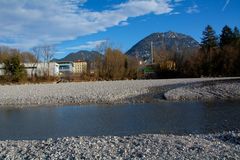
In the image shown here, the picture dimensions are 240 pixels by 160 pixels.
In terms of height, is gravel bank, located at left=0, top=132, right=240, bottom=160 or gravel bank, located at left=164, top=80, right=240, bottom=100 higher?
gravel bank, located at left=164, top=80, right=240, bottom=100

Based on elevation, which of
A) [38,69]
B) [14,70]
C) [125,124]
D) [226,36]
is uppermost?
[226,36]

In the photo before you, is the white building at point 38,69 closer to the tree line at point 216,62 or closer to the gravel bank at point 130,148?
the tree line at point 216,62

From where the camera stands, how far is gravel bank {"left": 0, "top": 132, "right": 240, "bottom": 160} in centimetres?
1138

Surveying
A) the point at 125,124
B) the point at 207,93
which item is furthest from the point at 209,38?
the point at 125,124

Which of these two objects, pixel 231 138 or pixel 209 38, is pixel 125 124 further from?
pixel 209 38

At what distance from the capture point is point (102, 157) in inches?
452

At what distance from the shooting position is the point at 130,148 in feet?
41.0

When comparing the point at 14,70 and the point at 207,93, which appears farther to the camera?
the point at 14,70

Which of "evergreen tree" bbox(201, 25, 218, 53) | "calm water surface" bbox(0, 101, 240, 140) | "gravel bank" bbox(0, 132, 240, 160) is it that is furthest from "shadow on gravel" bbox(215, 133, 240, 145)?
"evergreen tree" bbox(201, 25, 218, 53)

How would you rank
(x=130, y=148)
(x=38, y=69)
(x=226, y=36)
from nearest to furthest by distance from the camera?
(x=130, y=148) → (x=226, y=36) → (x=38, y=69)

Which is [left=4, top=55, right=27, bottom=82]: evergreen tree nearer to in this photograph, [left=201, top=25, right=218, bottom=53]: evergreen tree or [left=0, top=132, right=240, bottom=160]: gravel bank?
[left=201, top=25, right=218, bottom=53]: evergreen tree

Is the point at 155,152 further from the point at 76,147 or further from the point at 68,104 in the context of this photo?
the point at 68,104

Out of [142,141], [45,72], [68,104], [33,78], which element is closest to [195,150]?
[142,141]

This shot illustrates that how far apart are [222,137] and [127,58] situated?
92385mm
